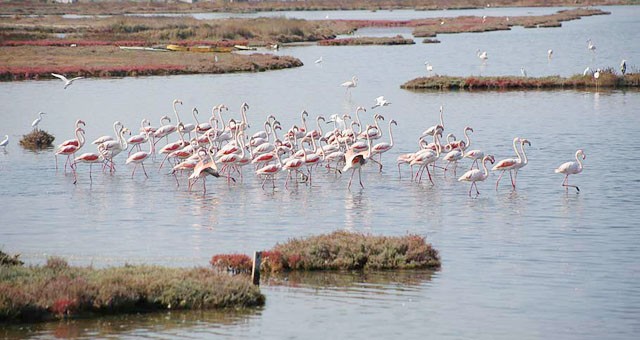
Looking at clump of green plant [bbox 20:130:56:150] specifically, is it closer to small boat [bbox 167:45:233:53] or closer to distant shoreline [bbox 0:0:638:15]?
small boat [bbox 167:45:233:53]

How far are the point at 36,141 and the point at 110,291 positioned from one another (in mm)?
20425

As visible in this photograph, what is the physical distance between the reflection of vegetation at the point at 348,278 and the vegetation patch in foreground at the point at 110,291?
139cm

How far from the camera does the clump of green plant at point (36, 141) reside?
111 ft

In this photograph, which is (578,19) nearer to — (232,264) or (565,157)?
(565,157)

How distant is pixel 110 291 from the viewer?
14578 mm

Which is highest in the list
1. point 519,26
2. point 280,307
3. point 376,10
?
point 376,10

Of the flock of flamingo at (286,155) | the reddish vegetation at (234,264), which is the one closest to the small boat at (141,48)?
the flock of flamingo at (286,155)

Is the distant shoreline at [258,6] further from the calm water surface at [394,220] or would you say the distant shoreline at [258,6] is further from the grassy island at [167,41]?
the calm water surface at [394,220]

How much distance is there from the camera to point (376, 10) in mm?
152750

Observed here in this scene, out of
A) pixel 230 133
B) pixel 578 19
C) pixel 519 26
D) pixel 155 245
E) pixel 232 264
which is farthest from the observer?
pixel 578 19

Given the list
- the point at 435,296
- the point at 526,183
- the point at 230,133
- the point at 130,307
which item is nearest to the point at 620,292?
the point at 435,296

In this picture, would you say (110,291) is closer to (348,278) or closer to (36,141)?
(348,278)

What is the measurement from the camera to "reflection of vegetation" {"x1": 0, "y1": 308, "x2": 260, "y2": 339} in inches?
543

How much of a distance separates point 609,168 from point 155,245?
570 inches
